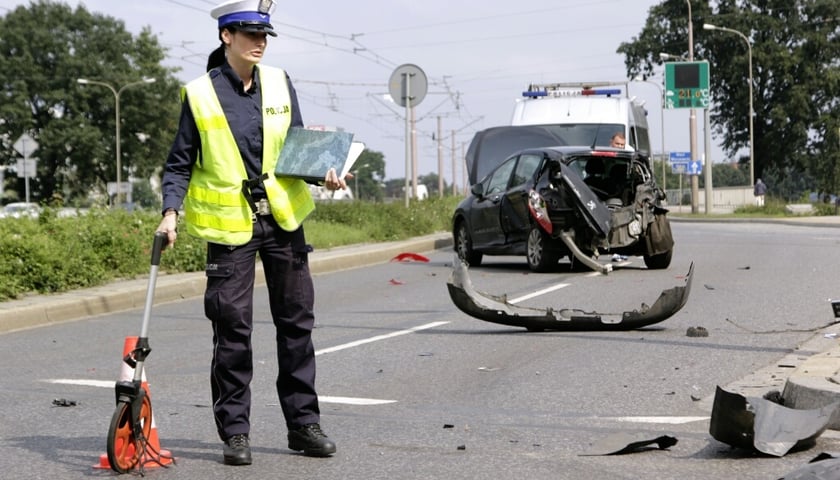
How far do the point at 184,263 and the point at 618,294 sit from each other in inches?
232

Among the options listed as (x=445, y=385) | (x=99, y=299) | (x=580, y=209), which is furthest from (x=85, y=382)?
(x=580, y=209)

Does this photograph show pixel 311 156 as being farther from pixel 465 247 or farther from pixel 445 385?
Result: pixel 465 247

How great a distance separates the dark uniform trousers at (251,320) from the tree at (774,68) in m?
70.8

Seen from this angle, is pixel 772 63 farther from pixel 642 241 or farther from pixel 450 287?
pixel 450 287

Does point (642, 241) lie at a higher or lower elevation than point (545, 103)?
lower

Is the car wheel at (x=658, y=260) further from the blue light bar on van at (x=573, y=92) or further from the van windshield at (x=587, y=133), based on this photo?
the blue light bar on van at (x=573, y=92)

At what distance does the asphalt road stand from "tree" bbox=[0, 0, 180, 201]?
60753mm

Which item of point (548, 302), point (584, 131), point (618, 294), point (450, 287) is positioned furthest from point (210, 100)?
point (584, 131)

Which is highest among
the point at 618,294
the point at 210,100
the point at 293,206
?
the point at 210,100

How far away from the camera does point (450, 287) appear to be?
37.2 feet

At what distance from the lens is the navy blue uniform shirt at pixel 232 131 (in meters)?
6.12

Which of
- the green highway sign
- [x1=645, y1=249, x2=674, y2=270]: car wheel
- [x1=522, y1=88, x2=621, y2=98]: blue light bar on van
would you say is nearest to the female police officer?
[x1=645, y1=249, x2=674, y2=270]: car wheel

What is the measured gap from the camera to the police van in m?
26.9

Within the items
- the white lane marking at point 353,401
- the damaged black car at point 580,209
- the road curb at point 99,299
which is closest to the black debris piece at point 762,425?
the white lane marking at point 353,401
